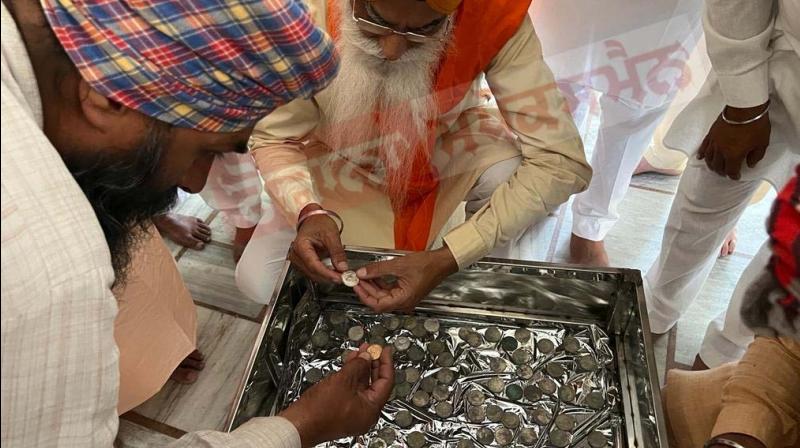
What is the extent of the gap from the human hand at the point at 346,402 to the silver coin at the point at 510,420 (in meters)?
0.20

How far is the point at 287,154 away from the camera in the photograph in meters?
1.41

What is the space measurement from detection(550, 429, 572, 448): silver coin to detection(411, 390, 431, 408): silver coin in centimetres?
22

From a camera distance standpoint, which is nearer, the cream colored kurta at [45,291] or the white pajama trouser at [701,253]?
the cream colored kurta at [45,291]

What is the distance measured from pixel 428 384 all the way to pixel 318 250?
1.07ft

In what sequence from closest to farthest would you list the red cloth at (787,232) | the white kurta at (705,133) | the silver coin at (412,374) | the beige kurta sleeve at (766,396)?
the red cloth at (787,232) < the beige kurta sleeve at (766,396) < the white kurta at (705,133) < the silver coin at (412,374)

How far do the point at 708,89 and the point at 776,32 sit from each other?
0.56 feet

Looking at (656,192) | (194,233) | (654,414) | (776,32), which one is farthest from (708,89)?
(194,233)

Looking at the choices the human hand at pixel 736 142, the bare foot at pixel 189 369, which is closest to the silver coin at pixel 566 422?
the human hand at pixel 736 142

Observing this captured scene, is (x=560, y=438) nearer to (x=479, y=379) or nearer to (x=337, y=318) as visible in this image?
(x=479, y=379)

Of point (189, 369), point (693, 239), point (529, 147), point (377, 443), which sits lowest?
point (189, 369)

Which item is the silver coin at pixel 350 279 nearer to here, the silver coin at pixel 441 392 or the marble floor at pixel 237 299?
the silver coin at pixel 441 392

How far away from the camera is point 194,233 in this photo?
1958mm

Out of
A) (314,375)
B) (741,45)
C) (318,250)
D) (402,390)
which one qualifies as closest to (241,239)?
(318,250)

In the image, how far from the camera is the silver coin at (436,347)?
4.05 ft
